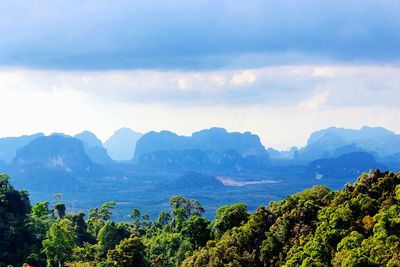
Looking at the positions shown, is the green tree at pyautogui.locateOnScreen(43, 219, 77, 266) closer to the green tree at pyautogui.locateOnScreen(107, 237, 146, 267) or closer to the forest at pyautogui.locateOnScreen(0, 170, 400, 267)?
the forest at pyautogui.locateOnScreen(0, 170, 400, 267)

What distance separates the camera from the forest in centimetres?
2089

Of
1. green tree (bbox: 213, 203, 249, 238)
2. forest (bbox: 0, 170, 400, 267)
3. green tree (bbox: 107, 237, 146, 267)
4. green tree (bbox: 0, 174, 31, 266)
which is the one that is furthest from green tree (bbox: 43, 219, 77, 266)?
green tree (bbox: 213, 203, 249, 238)

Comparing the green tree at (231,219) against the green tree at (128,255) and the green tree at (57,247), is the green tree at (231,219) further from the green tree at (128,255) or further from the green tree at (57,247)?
the green tree at (57,247)

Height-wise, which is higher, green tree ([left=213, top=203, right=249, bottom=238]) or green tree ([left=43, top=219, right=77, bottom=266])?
green tree ([left=213, top=203, right=249, bottom=238])

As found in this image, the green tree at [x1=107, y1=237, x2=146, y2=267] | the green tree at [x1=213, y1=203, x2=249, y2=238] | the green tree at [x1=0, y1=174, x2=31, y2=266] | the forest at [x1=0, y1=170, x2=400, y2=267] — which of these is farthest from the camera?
the green tree at [x1=0, y1=174, x2=31, y2=266]

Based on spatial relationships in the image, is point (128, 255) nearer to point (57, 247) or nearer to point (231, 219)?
point (231, 219)

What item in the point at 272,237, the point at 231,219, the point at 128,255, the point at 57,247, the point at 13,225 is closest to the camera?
the point at 272,237

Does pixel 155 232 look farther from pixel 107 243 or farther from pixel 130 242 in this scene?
pixel 130 242

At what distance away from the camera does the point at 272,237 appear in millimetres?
25172

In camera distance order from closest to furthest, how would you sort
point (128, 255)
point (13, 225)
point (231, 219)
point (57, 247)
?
point (231, 219) → point (128, 255) → point (57, 247) → point (13, 225)

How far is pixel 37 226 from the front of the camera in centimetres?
3981

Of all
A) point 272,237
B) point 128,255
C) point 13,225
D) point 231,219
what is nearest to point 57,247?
point 13,225

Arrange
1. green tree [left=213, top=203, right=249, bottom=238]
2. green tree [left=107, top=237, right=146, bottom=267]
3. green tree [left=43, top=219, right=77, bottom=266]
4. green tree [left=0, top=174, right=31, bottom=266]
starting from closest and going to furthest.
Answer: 1. green tree [left=213, top=203, right=249, bottom=238]
2. green tree [left=107, top=237, right=146, bottom=267]
3. green tree [left=43, top=219, right=77, bottom=266]
4. green tree [left=0, top=174, right=31, bottom=266]

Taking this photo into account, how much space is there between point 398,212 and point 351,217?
2.24 meters
